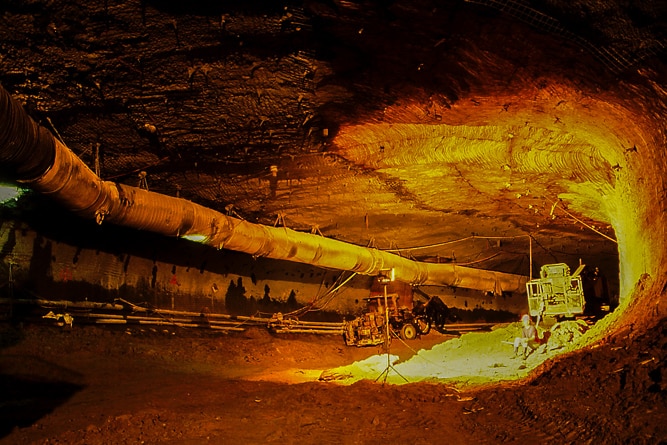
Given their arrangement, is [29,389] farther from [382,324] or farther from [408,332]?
[408,332]

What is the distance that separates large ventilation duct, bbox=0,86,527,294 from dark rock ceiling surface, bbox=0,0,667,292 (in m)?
0.81

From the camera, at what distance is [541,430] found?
4.01 m

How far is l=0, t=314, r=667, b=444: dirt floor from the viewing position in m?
3.91

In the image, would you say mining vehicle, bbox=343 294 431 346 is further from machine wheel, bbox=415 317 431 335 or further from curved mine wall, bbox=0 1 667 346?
curved mine wall, bbox=0 1 667 346

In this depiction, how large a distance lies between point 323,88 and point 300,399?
397 centimetres

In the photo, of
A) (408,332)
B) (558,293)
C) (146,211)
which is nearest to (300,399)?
(146,211)

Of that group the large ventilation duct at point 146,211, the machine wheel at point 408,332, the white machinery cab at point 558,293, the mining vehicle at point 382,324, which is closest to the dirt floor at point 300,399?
the white machinery cab at point 558,293

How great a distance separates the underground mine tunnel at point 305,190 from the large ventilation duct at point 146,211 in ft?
0.15

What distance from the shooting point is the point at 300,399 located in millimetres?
6082

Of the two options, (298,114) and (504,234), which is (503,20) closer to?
(298,114)

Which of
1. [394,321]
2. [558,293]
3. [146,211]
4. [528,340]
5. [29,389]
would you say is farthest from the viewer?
[394,321]

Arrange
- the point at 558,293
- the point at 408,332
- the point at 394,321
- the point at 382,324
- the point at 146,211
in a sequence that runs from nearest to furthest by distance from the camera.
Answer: the point at 146,211, the point at 558,293, the point at 382,324, the point at 394,321, the point at 408,332

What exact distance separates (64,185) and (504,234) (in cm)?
1172

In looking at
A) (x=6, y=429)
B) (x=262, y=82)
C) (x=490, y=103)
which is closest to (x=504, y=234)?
(x=490, y=103)
